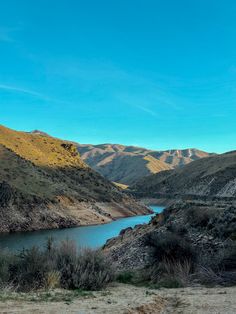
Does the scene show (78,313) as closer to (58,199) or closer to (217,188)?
(58,199)

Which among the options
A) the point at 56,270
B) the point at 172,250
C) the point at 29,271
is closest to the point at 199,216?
the point at 172,250

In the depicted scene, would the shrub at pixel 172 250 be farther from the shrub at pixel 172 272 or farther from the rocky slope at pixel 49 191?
the rocky slope at pixel 49 191

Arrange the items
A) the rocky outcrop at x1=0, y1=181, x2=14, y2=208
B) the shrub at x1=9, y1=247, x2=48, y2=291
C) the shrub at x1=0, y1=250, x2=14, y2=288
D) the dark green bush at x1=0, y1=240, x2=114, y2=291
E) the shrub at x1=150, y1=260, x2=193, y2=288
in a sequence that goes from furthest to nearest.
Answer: the rocky outcrop at x1=0, y1=181, x2=14, y2=208
the shrub at x1=150, y1=260, x2=193, y2=288
the dark green bush at x1=0, y1=240, x2=114, y2=291
the shrub at x1=9, y1=247, x2=48, y2=291
the shrub at x1=0, y1=250, x2=14, y2=288

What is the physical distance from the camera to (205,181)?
6112 inches

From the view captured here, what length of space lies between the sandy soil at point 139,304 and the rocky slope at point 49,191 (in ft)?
191

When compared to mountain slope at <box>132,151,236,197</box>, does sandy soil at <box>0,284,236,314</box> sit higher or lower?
lower

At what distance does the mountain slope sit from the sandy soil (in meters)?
102

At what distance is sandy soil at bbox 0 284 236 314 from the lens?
11766 mm

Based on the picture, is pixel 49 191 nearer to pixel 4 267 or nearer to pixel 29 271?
pixel 29 271

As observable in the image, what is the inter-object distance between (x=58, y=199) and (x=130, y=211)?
2976cm

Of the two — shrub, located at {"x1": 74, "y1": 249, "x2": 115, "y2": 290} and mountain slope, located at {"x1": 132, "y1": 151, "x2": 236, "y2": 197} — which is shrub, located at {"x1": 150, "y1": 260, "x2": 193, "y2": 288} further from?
mountain slope, located at {"x1": 132, "y1": 151, "x2": 236, "y2": 197}

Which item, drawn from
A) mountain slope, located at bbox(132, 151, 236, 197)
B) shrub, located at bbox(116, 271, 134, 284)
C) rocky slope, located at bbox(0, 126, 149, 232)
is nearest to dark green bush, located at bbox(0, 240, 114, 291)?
shrub, located at bbox(116, 271, 134, 284)

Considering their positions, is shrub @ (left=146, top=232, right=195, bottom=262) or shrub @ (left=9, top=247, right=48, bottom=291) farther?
shrub @ (left=146, top=232, right=195, bottom=262)

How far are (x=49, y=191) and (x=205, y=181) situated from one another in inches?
3161
